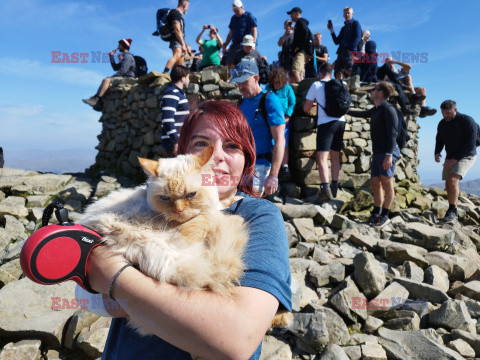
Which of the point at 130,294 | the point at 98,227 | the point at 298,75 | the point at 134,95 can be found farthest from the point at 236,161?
the point at 134,95

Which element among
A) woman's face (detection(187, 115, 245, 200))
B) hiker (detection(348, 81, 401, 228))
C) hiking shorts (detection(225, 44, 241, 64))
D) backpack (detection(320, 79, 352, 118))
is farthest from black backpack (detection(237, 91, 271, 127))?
hiking shorts (detection(225, 44, 241, 64))

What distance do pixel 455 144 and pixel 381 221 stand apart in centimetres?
284

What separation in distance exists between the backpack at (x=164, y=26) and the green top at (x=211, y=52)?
114 cm

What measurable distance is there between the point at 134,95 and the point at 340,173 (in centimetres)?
711

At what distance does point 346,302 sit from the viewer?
333 cm

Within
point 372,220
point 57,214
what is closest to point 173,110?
point 57,214

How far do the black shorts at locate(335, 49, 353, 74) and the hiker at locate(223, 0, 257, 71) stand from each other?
9.83 ft

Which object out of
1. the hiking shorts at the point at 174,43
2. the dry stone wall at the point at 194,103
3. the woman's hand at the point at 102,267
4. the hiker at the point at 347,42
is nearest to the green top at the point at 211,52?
the hiking shorts at the point at 174,43

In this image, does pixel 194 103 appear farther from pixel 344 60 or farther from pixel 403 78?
pixel 403 78

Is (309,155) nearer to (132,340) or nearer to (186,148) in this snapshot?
(186,148)

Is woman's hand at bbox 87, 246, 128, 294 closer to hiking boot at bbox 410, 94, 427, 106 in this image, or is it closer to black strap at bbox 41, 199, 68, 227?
black strap at bbox 41, 199, 68, 227

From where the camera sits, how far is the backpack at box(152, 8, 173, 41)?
8320 mm

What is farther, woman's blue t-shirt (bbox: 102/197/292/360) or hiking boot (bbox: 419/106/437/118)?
hiking boot (bbox: 419/106/437/118)

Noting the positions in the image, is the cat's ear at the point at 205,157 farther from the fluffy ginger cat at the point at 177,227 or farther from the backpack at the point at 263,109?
the backpack at the point at 263,109
